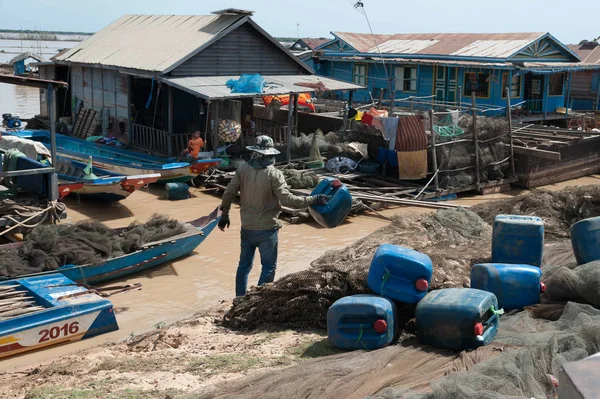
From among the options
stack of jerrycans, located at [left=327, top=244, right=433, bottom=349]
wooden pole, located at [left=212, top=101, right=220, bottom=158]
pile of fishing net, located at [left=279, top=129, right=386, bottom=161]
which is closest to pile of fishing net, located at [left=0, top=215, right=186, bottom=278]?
stack of jerrycans, located at [left=327, top=244, right=433, bottom=349]

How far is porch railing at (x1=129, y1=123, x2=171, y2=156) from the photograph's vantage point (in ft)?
66.0

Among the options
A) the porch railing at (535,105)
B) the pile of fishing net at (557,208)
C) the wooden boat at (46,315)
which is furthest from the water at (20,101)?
the pile of fishing net at (557,208)

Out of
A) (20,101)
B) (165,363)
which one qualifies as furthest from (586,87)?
(20,101)

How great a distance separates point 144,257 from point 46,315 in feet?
9.22

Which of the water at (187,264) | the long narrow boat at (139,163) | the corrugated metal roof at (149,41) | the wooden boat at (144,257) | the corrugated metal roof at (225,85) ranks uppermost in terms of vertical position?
the corrugated metal roof at (149,41)

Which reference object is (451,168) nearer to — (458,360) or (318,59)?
(458,360)

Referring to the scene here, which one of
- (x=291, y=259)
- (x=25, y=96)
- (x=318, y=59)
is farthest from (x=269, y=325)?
(x=25, y=96)

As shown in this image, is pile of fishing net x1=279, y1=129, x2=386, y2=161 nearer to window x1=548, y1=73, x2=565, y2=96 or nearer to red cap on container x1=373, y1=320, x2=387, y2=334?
red cap on container x1=373, y1=320, x2=387, y2=334

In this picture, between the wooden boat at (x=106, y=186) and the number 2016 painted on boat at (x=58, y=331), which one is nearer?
the number 2016 painted on boat at (x=58, y=331)

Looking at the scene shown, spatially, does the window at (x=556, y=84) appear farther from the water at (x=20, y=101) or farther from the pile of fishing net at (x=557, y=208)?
the water at (x=20, y=101)

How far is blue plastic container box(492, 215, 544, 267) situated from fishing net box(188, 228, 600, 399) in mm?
1458

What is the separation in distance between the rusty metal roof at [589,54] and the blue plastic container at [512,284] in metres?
26.9

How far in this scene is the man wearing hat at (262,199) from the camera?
8.51 metres

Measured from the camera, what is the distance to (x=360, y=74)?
33031mm
